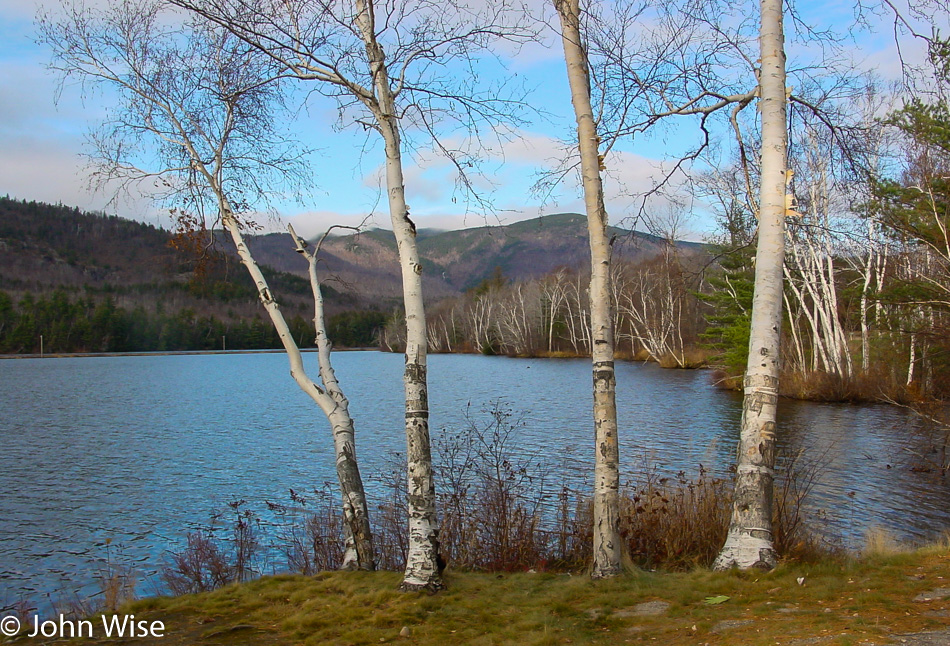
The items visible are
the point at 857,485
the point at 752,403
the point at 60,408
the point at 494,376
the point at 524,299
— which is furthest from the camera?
the point at 524,299

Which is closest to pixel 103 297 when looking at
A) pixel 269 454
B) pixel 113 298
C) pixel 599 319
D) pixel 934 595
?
pixel 113 298

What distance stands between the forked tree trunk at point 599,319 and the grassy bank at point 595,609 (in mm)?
389

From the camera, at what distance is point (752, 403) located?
623cm

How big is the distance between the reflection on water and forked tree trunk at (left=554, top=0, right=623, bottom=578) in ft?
19.9

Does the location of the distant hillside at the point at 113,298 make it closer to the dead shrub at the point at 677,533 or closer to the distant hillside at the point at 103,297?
the distant hillside at the point at 103,297

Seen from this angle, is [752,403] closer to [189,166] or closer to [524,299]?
[189,166]

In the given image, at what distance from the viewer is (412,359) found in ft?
21.1

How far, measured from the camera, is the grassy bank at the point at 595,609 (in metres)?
4.66

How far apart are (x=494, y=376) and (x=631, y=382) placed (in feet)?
38.3

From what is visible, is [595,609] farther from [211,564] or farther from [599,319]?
[211,564]

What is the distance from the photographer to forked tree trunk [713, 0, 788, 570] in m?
6.11

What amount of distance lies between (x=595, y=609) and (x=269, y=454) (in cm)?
1560

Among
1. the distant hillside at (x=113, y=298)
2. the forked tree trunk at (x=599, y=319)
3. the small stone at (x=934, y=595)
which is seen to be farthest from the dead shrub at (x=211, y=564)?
the distant hillside at (x=113, y=298)

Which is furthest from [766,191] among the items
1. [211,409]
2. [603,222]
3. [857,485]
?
[211,409]
